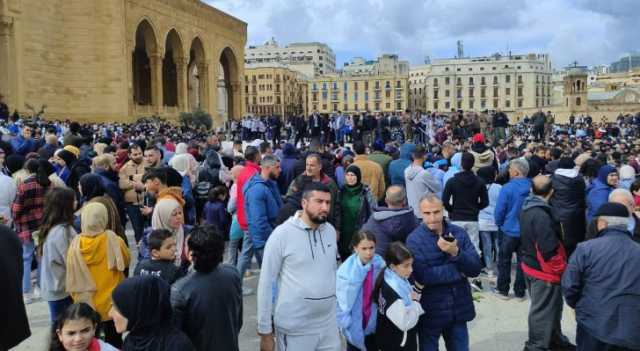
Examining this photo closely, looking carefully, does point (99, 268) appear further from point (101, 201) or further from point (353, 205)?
point (353, 205)

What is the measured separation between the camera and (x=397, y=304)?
→ 3793 millimetres

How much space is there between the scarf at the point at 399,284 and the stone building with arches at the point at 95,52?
20.9 metres

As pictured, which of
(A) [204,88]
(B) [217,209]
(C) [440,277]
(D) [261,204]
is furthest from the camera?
(A) [204,88]

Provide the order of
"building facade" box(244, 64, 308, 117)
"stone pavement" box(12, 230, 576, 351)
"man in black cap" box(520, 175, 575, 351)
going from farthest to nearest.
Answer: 1. "building facade" box(244, 64, 308, 117)
2. "stone pavement" box(12, 230, 576, 351)
3. "man in black cap" box(520, 175, 575, 351)

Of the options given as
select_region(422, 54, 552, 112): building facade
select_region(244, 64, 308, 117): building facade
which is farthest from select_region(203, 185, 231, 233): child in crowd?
select_region(422, 54, 552, 112): building facade

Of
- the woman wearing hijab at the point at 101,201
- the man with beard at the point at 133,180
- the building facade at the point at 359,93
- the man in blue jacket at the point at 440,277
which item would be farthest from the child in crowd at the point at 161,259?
the building facade at the point at 359,93

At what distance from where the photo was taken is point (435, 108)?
387ft

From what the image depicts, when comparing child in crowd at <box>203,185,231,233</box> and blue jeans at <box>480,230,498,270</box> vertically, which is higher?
child in crowd at <box>203,185,231,233</box>

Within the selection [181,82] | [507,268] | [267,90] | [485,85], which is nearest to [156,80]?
[181,82]

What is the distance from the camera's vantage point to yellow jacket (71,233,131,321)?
4.14 meters

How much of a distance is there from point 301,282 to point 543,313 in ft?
7.92

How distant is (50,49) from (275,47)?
126658 mm

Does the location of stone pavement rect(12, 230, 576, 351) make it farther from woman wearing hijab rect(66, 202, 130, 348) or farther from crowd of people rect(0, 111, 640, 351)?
woman wearing hijab rect(66, 202, 130, 348)

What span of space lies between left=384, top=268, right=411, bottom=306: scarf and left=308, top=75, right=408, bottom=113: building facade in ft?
362
